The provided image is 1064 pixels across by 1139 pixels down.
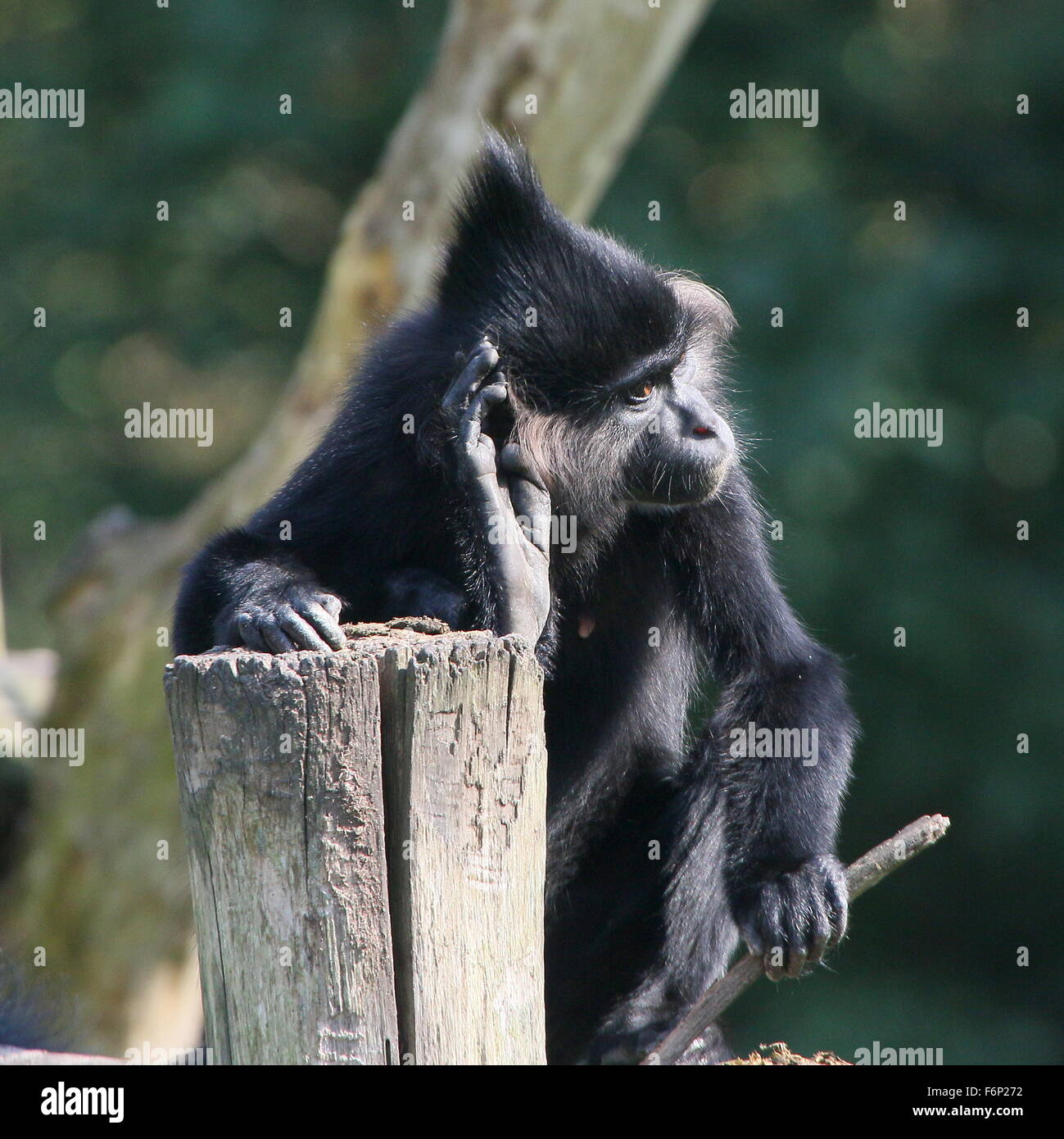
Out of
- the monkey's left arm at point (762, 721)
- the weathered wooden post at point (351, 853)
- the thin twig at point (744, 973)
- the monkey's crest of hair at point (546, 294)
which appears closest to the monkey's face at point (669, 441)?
the monkey's crest of hair at point (546, 294)

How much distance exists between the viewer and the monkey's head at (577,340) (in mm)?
4555

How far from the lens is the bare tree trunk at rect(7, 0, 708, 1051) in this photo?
729 cm

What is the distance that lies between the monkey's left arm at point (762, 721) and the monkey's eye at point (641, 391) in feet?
1.51

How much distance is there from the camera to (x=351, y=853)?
309 centimetres

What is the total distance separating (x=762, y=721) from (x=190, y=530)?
4123 mm

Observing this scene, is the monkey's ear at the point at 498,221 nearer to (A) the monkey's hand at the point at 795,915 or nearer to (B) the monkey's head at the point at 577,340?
(B) the monkey's head at the point at 577,340

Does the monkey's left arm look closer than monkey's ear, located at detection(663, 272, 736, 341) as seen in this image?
Yes

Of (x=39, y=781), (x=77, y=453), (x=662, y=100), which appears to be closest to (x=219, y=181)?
(x=77, y=453)

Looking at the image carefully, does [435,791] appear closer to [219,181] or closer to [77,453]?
[219,181]

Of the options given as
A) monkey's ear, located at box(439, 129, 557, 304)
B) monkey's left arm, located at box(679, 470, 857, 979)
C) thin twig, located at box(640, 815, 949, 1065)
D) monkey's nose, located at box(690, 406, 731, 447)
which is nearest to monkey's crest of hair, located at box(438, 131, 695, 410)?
monkey's ear, located at box(439, 129, 557, 304)

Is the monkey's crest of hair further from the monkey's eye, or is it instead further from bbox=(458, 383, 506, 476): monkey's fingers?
bbox=(458, 383, 506, 476): monkey's fingers

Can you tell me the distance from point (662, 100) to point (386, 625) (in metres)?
9.01

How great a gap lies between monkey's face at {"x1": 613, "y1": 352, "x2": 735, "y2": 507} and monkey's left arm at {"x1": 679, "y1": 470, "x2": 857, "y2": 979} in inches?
12.1

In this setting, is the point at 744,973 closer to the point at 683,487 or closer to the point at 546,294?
the point at 683,487
